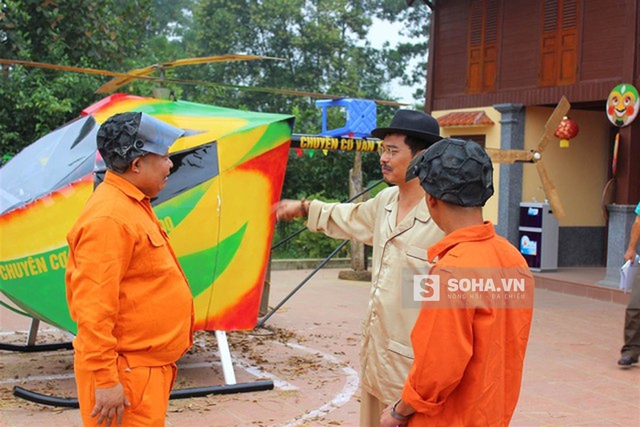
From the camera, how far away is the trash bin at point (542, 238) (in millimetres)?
13766

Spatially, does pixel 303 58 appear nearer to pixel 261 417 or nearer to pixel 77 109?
pixel 77 109

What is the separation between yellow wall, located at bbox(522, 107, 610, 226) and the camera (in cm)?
1442

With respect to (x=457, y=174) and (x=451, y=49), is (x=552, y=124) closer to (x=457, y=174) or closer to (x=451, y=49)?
(x=451, y=49)

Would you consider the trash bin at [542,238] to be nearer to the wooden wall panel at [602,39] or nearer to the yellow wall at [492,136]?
the yellow wall at [492,136]

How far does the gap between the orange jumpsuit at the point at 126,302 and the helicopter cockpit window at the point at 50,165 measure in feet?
9.82

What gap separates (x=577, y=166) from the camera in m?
14.7

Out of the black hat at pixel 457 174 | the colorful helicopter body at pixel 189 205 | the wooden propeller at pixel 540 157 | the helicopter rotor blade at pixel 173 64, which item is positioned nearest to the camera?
the black hat at pixel 457 174

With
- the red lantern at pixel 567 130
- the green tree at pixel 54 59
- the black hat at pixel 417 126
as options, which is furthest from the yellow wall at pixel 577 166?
the black hat at pixel 417 126

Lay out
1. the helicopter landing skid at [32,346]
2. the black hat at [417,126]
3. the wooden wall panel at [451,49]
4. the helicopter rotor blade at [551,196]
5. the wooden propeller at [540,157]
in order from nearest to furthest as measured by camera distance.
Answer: the black hat at [417,126], the helicopter landing skid at [32,346], the wooden propeller at [540,157], the helicopter rotor blade at [551,196], the wooden wall panel at [451,49]

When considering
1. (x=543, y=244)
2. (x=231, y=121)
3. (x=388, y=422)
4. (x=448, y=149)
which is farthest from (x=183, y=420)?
(x=543, y=244)

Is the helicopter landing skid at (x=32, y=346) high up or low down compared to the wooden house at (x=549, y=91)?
down

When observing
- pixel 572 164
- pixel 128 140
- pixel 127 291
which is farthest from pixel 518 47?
pixel 127 291

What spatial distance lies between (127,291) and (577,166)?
42.3ft

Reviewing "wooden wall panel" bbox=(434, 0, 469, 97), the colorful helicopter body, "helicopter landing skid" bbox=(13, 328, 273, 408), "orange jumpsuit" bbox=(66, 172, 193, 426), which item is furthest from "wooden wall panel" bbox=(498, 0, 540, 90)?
"orange jumpsuit" bbox=(66, 172, 193, 426)
